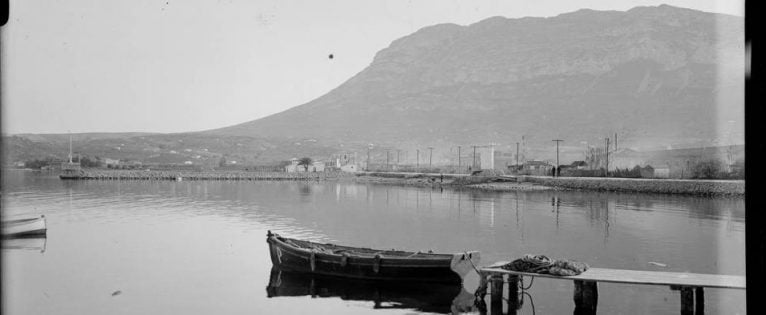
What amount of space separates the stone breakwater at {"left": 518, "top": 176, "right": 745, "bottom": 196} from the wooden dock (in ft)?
119

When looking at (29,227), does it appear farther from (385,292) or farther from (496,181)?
(496,181)

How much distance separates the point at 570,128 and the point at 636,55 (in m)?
44.4

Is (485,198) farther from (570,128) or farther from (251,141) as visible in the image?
(251,141)

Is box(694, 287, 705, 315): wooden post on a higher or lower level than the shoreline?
lower

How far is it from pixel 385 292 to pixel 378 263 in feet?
2.10

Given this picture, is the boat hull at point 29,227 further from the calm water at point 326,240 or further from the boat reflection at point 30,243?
the calm water at point 326,240

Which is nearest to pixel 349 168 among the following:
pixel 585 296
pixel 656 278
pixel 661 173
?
pixel 661 173

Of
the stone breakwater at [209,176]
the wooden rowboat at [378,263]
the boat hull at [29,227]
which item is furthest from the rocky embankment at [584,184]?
the boat hull at [29,227]

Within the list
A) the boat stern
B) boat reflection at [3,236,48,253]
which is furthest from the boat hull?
the boat stern

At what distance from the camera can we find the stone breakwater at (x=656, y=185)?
44625 mm

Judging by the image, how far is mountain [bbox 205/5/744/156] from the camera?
12775 cm

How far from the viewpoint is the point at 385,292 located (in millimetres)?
13586

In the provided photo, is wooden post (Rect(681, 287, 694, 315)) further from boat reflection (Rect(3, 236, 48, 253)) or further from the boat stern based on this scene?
boat reflection (Rect(3, 236, 48, 253))
